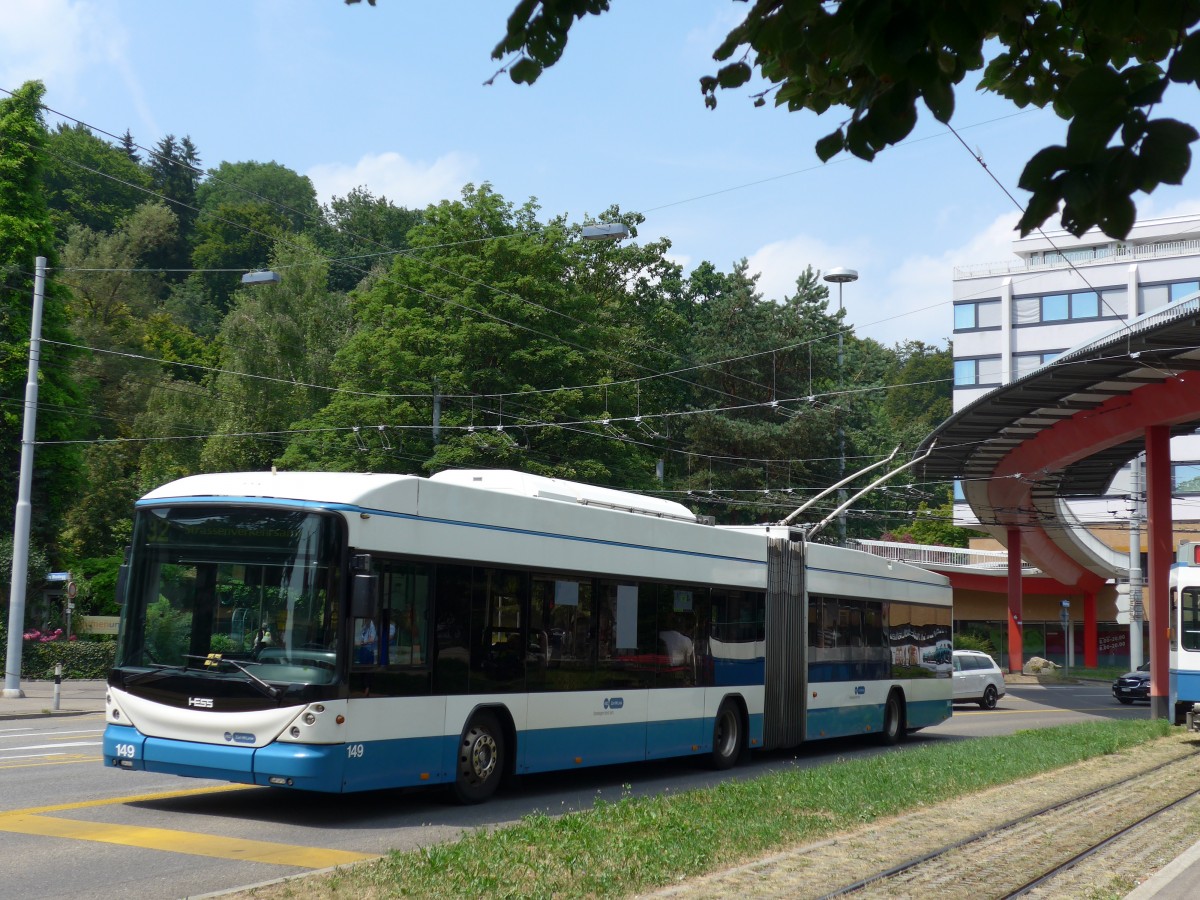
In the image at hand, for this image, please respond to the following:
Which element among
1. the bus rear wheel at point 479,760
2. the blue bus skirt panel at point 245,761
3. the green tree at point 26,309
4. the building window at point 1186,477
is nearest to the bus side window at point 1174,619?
the bus rear wheel at point 479,760

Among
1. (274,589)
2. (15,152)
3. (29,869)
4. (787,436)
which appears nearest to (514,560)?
(274,589)

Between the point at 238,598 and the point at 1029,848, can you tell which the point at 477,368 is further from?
the point at 1029,848

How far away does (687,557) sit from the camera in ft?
54.8

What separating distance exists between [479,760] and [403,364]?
31.9 metres

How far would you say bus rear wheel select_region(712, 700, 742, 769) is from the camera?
17203 millimetres

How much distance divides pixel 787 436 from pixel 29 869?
161 feet

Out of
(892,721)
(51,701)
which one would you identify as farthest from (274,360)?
(892,721)

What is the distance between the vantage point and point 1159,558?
29.7 meters

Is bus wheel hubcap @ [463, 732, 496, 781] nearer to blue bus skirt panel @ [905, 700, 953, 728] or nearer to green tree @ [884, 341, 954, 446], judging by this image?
blue bus skirt panel @ [905, 700, 953, 728]

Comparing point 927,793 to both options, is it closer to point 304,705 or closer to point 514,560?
point 514,560

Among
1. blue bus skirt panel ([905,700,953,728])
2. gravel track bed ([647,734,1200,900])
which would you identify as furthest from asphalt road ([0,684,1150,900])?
blue bus skirt panel ([905,700,953,728])

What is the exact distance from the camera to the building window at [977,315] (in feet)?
263

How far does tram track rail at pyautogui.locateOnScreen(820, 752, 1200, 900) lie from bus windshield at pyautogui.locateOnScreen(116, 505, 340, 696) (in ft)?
15.8

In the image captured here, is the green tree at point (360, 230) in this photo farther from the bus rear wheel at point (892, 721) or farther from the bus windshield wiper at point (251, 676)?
the bus windshield wiper at point (251, 676)
